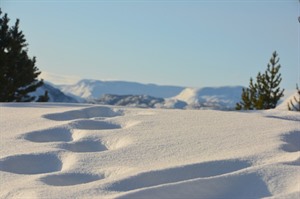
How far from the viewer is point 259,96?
2669 centimetres

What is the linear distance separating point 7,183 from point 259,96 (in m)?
23.5

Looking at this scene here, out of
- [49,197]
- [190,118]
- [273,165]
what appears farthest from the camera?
[190,118]

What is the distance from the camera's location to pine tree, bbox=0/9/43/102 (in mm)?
23938

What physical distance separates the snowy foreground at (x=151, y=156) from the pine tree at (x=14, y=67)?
57.7 ft

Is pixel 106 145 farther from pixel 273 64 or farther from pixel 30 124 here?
pixel 273 64

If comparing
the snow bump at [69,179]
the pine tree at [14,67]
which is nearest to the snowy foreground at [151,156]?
the snow bump at [69,179]

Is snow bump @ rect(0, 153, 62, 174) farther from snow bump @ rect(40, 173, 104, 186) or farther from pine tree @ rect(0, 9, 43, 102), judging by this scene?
pine tree @ rect(0, 9, 43, 102)

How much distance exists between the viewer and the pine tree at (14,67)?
78.5 ft

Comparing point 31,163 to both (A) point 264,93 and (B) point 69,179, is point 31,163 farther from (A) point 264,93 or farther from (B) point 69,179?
(A) point 264,93

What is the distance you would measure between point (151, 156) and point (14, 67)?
2129 centimetres

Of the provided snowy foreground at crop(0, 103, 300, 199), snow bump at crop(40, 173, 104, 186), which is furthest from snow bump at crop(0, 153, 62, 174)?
snow bump at crop(40, 173, 104, 186)

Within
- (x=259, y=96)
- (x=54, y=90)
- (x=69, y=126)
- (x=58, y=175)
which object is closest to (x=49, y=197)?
(x=58, y=175)

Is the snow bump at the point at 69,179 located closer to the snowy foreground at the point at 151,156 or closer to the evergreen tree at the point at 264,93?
the snowy foreground at the point at 151,156

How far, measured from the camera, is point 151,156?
15.0 feet
